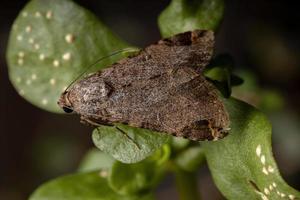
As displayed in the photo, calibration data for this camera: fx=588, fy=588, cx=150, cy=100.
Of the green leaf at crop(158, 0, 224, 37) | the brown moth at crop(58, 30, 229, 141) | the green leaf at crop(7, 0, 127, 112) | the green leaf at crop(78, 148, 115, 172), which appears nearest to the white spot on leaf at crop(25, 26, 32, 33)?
the green leaf at crop(7, 0, 127, 112)

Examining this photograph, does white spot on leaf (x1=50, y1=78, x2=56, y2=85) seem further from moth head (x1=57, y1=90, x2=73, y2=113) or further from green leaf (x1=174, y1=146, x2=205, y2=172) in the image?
green leaf (x1=174, y1=146, x2=205, y2=172)

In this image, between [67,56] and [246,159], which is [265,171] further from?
[67,56]

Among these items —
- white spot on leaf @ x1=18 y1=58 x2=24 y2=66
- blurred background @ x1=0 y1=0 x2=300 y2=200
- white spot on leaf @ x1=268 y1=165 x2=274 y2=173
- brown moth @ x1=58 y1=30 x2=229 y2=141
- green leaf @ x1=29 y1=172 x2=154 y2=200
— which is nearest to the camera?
white spot on leaf @ x1=268 y1=165 x2=274 y2=173

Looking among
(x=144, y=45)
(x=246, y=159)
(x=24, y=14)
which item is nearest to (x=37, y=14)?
(x=24, y=14)

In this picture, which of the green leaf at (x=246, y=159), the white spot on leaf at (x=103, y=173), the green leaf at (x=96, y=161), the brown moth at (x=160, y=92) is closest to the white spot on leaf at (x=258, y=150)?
the green leaf at (x=246, y=159)

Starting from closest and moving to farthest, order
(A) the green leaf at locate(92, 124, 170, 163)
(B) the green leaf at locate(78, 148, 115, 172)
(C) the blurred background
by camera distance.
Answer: (A) the green leaf at locate(92, 124, 170, 163)
(B) the green leaf at locate(78, 148, 115, 172)
(C) the blurred background
